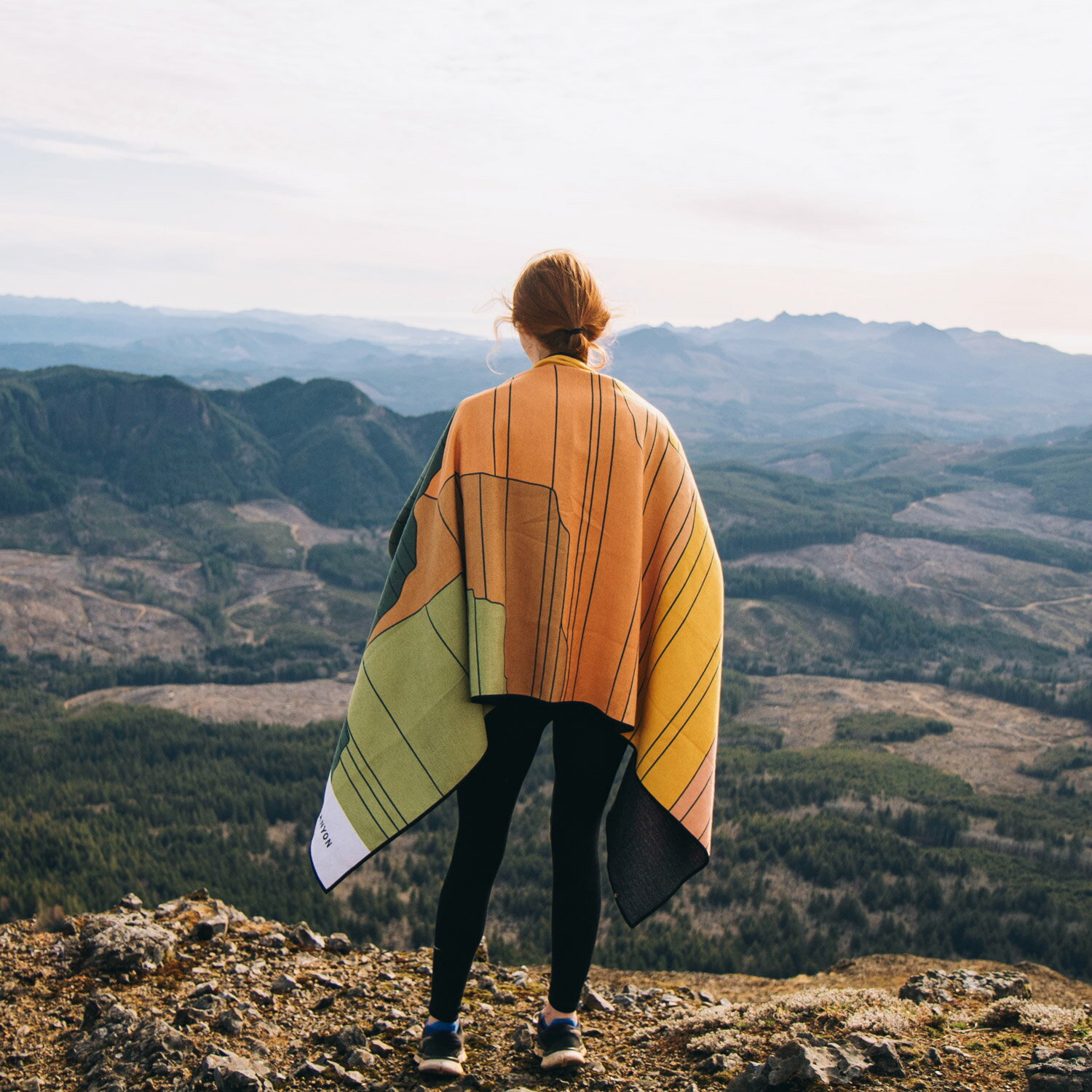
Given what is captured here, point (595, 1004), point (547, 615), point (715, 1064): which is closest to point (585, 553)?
point (547, 615)

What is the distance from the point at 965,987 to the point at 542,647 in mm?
4702

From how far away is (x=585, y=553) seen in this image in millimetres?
3512

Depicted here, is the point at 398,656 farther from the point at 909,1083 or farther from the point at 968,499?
the point at 968,499

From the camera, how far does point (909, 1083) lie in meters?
3.64

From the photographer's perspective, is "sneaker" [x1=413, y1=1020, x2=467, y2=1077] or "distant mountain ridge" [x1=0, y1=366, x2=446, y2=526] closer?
"sneaker" [x1=413, y1=1020, x2=467, y2=1077]

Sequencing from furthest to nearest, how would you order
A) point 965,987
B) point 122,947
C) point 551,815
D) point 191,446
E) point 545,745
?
point 191,446 → point 545,745 → point 965,987 → point 122,947 → point 551,815

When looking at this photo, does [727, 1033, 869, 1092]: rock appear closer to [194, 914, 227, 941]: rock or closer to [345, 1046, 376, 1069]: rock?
[345, 1046, 376, 1069]: rock

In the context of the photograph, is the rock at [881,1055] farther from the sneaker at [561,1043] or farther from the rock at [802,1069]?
the sneaker at [561,1043]

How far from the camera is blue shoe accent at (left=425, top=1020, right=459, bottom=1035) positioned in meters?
3.71

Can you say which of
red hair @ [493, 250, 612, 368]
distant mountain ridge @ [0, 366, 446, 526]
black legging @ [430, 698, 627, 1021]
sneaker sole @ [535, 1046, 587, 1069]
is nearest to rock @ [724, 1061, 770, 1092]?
sneaker sole @ [535, 1046, 587, 1069]

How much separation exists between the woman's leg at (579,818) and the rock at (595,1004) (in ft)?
5.78

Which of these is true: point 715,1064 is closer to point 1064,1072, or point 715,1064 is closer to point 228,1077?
point 1064,1072

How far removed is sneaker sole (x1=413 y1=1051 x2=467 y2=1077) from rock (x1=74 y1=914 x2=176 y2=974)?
2126 mm

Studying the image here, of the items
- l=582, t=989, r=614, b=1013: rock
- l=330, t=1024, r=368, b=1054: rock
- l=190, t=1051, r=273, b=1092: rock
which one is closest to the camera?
l=190, t=1051, r=273, b=1092: rock
